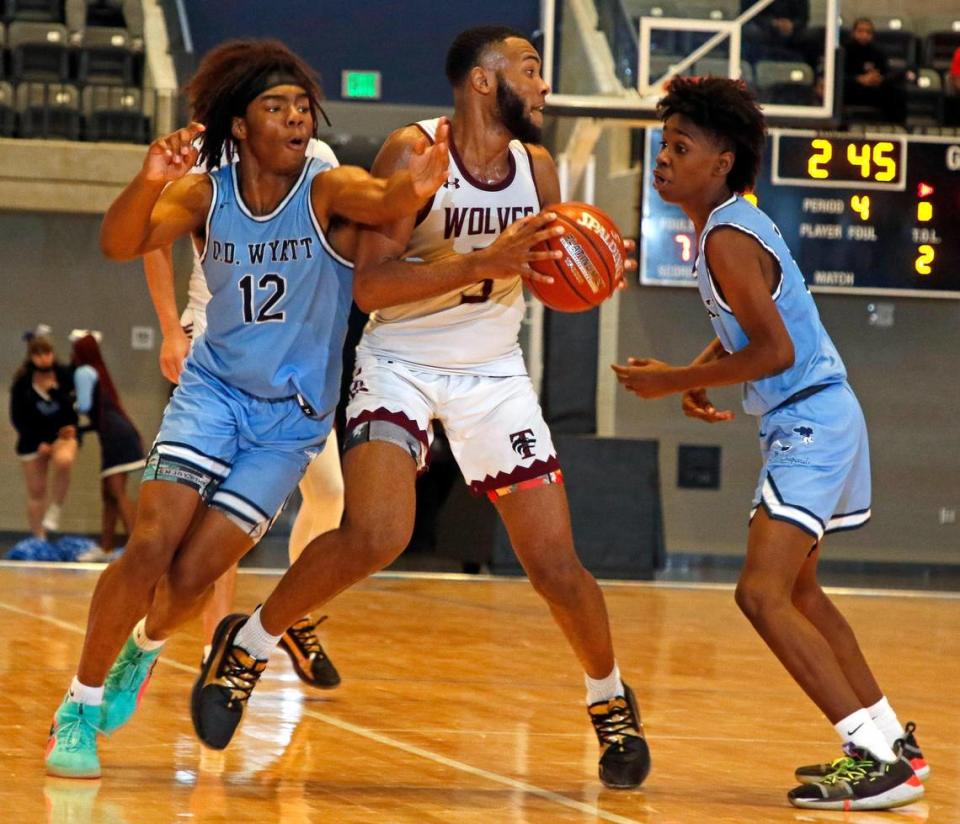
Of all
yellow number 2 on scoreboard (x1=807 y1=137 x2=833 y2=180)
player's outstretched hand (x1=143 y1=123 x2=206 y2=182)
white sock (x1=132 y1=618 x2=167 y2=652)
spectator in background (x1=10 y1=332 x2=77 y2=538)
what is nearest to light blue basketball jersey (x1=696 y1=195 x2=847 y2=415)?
player's outstretched hand (x1=143 y1=123 x2=206 y2=182)

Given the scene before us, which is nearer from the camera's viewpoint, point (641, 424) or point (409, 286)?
point (409, 286)

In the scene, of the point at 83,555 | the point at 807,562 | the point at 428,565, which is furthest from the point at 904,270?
the point at 807,562

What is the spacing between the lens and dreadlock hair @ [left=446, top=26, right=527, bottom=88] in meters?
4.23

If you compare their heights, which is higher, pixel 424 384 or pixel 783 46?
pixel 783 46

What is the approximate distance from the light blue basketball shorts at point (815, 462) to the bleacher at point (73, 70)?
34.9ft

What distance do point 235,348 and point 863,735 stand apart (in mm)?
1784

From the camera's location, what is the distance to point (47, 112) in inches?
546

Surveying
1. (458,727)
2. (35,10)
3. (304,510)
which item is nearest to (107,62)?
(35,10)

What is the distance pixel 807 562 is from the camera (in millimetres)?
4246

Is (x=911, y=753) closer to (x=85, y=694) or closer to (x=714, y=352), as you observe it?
(x=714, y=352)

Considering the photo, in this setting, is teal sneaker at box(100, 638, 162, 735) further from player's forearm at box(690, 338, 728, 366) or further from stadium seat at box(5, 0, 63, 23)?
stadium seat at box(5, 0, 63, 23)

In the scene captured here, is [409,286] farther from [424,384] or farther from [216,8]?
[216,8]

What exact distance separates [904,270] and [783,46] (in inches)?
90.0

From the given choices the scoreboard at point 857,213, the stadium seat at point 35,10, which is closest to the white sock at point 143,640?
the scoreboard at point 857,213
